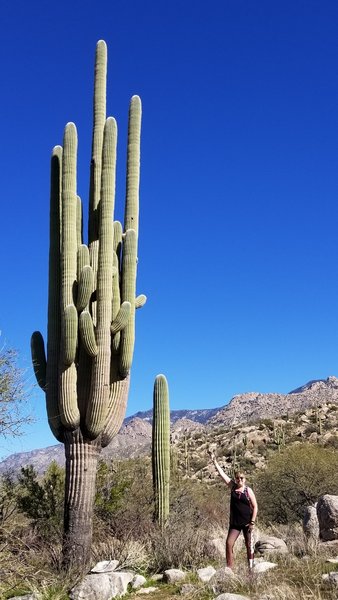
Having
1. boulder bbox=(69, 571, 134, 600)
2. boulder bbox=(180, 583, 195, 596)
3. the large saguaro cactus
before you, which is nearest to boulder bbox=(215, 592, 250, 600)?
boulder bbox=(180, 583, 195, 596)

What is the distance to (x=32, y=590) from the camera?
7109 mm

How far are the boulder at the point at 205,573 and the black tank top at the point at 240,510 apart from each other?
73 centimetres

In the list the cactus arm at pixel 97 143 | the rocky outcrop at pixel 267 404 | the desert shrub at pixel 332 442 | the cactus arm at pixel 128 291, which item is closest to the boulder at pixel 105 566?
the cactus arm at pixel 128 291

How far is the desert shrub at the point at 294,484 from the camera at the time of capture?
55.0 feet

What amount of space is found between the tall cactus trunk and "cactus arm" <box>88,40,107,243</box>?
3.49 meters

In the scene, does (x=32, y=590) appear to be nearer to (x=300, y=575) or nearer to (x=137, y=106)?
(x=300, y=575)

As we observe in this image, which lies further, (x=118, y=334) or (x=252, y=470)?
(x=252, y=470)

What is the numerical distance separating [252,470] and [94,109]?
19.5 metres

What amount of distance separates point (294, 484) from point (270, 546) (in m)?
7.90

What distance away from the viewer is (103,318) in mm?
9586

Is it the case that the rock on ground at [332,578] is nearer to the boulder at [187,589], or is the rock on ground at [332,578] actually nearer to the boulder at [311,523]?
the boulder at [187,589]

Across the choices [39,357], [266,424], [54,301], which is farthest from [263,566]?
[266,424]

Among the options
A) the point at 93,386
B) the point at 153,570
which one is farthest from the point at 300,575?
the point at 93,386

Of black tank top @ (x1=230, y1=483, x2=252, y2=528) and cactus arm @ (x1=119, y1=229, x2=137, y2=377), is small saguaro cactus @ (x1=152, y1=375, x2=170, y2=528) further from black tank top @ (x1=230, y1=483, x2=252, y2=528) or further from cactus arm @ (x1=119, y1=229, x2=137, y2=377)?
black tank top @ (x1=230, y1=483, x2=252, y2=528)
